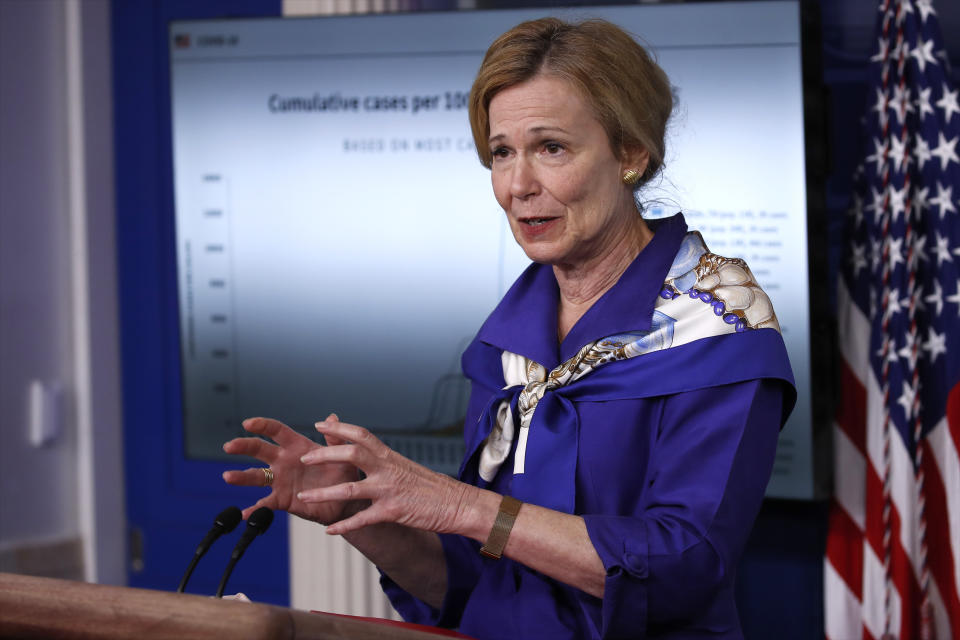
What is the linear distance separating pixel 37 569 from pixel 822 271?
2.56 m

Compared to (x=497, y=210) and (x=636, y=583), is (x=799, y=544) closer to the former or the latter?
(x=497, y=210)

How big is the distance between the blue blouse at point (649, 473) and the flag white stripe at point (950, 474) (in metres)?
1.01

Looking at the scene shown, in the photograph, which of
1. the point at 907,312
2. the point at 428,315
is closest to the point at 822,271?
the point at 907,312

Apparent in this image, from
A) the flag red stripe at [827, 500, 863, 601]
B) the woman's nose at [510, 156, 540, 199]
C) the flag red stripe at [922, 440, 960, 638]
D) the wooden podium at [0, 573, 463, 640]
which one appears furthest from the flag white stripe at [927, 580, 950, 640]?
the wooden podium at [0, 573, 463, 640]

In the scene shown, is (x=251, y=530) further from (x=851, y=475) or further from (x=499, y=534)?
(x=851, y=475)

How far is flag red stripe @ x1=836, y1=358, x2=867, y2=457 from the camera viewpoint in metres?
2.27

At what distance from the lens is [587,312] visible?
4.75ft

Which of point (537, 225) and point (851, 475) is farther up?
point (537, 225)

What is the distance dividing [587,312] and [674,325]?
0.48 ft

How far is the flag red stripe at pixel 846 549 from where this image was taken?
7.50 feet

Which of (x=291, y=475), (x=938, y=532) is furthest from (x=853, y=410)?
(x=291, y=475)

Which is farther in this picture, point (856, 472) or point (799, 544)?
point (799, 544)

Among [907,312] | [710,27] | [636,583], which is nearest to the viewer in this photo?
[636,583]

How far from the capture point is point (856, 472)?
89.7 inches
